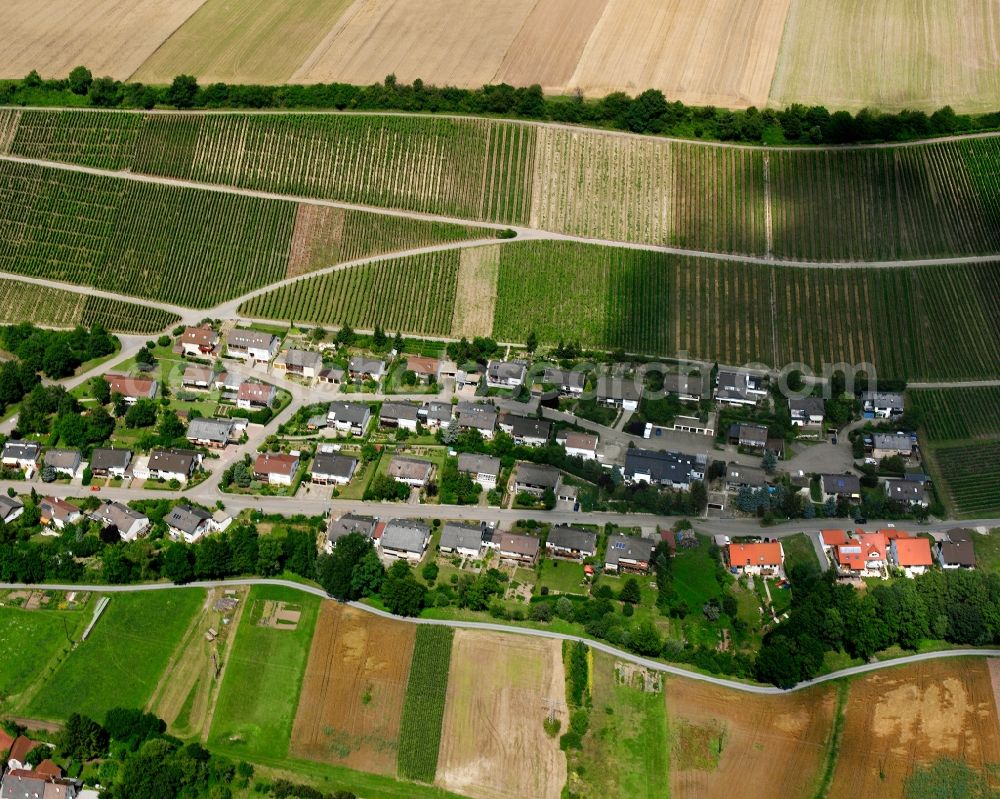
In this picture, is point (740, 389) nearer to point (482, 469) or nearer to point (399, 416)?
point (482, 469)

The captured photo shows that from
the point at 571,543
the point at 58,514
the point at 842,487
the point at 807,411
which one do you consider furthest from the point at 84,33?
the point at 842,487

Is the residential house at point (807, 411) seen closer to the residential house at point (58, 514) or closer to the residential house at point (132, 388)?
the residential house at point (132, 388)

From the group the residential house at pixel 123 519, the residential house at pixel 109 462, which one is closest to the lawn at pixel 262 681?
the residential house at pixel 123 519

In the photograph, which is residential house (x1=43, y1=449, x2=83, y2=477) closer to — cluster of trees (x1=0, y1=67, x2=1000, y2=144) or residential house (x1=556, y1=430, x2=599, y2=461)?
residential house (x1=556, y1=430, x2=599, y2=461)

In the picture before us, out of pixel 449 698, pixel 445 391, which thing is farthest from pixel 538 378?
pixel 449 698

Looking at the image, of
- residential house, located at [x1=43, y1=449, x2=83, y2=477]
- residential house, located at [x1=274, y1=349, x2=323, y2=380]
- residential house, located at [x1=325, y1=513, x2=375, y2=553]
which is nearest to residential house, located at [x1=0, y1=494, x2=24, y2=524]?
residential house, located at [x1=43, y1=449, x2=83, y2=477]

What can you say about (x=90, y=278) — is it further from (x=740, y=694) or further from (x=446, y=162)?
(x=740, y=694)

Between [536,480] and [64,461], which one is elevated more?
[536,480]
